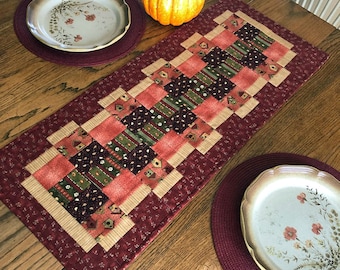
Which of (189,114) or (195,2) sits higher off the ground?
(195,2)

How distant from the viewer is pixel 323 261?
72 cm

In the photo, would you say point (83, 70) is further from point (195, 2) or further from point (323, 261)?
point (323, 261)

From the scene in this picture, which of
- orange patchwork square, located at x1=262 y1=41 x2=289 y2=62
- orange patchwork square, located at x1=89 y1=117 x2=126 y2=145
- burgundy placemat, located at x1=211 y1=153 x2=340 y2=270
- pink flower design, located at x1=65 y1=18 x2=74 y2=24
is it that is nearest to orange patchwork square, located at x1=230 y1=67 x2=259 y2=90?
orange patchwork square, located at x1=262 y1=41 x2=289 y2=62

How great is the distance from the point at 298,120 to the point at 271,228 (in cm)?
30

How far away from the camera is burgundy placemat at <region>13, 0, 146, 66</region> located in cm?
98

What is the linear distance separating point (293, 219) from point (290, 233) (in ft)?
0.10

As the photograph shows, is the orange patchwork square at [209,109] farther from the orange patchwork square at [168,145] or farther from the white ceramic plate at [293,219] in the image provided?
the white ceramic plate at [293,219]

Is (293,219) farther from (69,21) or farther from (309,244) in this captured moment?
(69,21)

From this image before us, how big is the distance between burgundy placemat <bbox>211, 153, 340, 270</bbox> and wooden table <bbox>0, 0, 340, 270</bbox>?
1 cm

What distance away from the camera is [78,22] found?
3.39 ft

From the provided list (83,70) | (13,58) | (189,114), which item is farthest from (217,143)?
(13,58)

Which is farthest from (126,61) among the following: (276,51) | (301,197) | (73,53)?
(301,197)

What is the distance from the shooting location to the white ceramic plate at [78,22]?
0.98 metres

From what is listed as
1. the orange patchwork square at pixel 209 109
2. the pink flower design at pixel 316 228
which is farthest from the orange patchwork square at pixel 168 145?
the pink flower design at pixel 316 228
